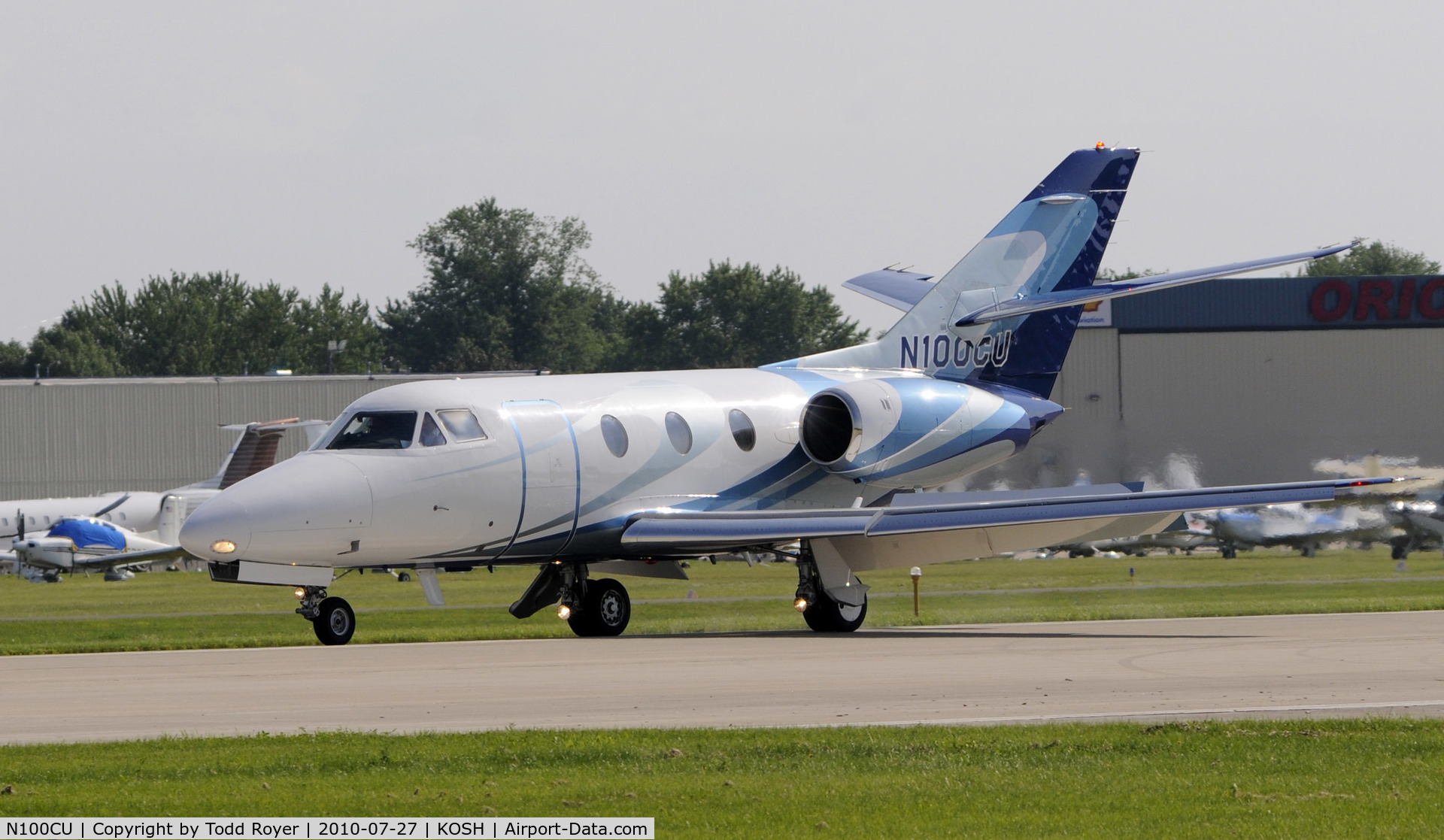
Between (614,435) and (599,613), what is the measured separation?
100 inches

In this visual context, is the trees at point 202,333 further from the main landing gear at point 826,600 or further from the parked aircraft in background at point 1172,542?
the main landing gear at point 826,600

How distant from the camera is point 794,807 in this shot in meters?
9.54

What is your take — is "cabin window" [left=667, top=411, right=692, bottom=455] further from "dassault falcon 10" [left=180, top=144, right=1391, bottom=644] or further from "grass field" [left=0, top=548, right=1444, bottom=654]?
"grass field" [left=0, top=548, right=1444, bottom=654]

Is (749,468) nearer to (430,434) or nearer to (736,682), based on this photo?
(430,434)

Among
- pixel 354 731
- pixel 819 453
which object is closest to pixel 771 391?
pixel 819 453

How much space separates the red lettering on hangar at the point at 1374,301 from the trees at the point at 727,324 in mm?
45531

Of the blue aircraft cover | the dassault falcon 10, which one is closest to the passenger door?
the dassault falcon 10

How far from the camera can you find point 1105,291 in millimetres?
25391

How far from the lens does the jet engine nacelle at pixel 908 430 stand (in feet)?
82.4

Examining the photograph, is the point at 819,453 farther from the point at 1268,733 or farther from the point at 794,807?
the point at 794,807

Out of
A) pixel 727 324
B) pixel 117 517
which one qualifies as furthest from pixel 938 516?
pixel 727 324

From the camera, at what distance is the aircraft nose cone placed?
64.1 feet

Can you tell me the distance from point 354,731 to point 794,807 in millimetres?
4438

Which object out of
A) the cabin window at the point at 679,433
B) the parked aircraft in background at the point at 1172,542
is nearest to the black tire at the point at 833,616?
the cabin window at the point at 679,433
